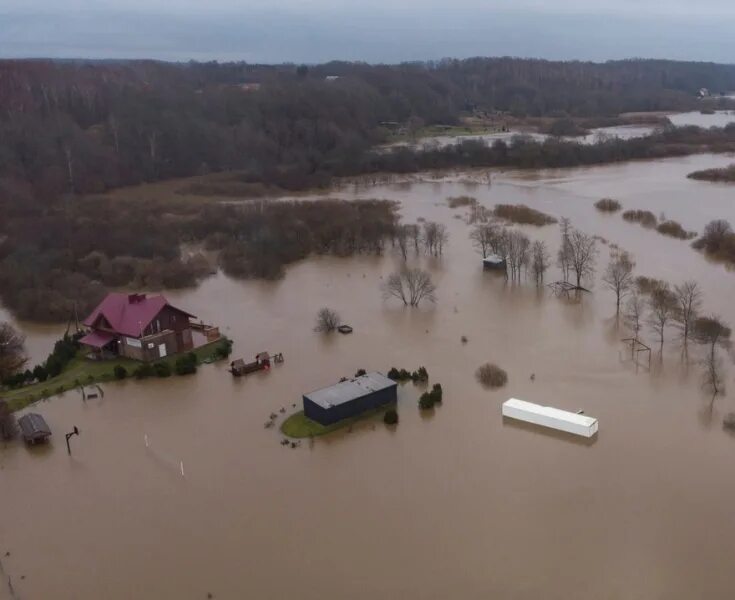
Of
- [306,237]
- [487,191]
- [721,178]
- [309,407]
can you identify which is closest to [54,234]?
[306,237]

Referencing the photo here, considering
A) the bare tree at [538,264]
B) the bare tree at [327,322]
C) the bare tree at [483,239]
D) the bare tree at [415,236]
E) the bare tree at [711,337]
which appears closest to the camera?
the bare tree at [711,337]

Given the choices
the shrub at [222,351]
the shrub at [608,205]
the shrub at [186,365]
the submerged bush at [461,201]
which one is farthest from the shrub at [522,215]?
the shrub at [186,365]

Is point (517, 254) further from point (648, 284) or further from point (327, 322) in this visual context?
point (327, 322)

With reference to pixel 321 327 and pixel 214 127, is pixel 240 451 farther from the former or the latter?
pixel 214 127

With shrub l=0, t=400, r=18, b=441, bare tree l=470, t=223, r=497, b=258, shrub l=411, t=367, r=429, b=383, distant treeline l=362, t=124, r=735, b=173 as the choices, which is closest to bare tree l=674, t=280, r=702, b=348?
shrub l=411, t=367, r=429, b=383

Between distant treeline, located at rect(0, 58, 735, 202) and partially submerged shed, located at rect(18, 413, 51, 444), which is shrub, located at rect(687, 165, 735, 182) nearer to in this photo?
distant treeline, located at rect(0, 58, 735, 202)

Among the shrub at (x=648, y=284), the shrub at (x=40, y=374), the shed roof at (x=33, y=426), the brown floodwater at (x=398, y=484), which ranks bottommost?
the brown floodwater at (x=398, y=484)

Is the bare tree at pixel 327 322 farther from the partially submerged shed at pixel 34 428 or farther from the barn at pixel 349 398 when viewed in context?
the partially submerged shed at pixel 34 428
